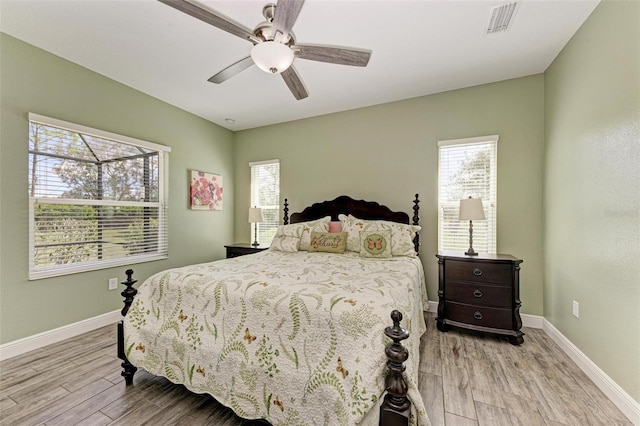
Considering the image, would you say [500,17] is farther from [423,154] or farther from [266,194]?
[266,194]

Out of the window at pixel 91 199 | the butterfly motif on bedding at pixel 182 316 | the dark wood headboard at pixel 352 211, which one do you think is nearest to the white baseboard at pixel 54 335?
the window at pixel 91 199

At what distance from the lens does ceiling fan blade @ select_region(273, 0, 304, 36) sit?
151cm

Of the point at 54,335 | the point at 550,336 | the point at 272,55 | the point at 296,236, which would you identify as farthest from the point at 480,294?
the point at 54,335

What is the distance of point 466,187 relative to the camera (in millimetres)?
3275

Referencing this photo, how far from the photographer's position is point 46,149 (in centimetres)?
261

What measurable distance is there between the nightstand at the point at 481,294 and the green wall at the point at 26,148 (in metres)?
3.58

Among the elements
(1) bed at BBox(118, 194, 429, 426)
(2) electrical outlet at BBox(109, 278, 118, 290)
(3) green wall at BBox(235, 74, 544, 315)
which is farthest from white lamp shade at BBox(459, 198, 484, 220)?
(2) electrical outlet at BBox(109, 278, 118, 290)

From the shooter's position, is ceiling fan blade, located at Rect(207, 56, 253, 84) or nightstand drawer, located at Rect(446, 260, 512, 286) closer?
ceiling fan blade, located at Rect(207, 56, 253, 84)

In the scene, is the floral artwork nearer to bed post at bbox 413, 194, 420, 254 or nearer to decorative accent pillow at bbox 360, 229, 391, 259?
decorative accent pillow at bbox 360, 229, 391, 259

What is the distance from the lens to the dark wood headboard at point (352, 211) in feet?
11.4

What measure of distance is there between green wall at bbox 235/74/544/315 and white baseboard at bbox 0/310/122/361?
2579mm

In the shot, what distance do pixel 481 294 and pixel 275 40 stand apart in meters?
2.92

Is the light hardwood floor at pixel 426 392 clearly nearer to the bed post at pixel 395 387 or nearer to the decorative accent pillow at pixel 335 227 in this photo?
the bed post at pixel 395 387

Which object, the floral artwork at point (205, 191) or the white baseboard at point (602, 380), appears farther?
the floral artwork at point (205, 191)
